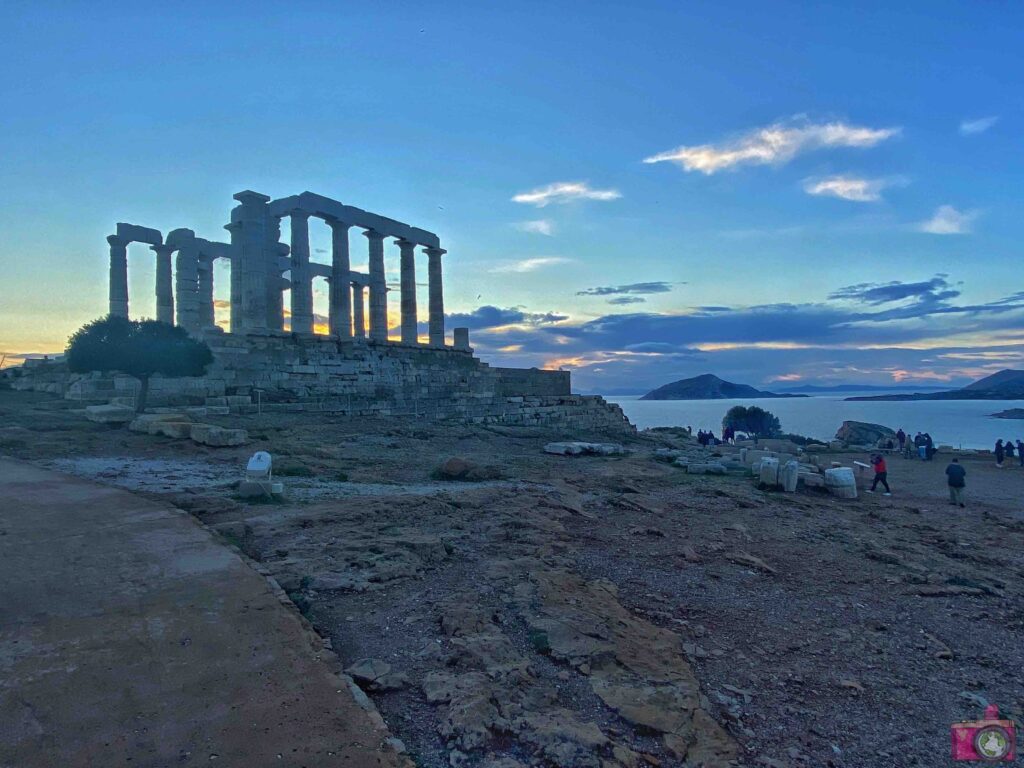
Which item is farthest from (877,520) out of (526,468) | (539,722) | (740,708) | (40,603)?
(40,603)

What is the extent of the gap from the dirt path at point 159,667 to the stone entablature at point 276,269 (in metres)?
20.5

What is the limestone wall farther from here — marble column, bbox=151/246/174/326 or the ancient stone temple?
marble column, bbox=151/246/174/326

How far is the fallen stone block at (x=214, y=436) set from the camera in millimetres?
14516

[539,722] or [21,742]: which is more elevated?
[21,742]

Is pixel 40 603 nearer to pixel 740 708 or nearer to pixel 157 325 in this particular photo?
pixel 740 708

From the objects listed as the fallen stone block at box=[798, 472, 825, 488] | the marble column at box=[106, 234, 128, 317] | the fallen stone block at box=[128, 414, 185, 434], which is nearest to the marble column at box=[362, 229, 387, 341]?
the marble column at box=[106, 234, 128, 317]

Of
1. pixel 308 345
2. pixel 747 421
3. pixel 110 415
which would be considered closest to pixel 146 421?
pixel 110 415

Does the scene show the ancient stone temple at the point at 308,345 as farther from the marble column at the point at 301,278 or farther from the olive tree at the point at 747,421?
the olive tree at the point at 747,421

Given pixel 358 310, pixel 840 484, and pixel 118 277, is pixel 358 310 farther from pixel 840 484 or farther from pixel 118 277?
pixel 840 484

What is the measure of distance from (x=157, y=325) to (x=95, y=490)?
1209cm

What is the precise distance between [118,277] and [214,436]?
18830mm

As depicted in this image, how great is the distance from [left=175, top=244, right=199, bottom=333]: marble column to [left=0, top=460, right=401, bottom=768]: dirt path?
24.4 metres

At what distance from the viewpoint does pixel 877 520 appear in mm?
13000

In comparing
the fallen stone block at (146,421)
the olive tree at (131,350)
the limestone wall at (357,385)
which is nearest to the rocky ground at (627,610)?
the fallen stone block at (146,421)
